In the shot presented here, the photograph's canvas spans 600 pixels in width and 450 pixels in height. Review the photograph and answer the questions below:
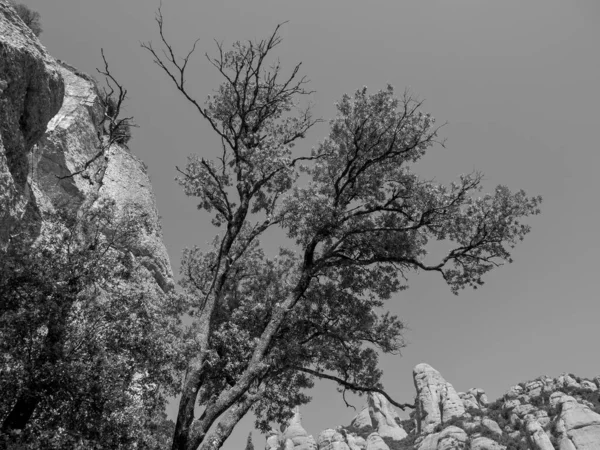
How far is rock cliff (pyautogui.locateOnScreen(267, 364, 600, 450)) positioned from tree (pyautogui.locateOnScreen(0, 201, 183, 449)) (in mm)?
74555

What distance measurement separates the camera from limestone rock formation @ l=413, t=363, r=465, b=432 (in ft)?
451

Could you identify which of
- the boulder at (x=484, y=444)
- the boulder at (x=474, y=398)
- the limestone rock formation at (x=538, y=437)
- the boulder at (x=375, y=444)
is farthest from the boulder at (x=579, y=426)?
the boulder at (x=474, y=398)

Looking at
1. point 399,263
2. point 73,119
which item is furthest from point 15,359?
point 73,119

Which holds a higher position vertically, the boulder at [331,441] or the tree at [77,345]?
the boulder at [331,441]

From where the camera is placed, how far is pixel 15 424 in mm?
10852

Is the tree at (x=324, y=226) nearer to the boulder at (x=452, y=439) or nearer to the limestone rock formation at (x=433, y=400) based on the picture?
the boulder at (x=452, y=439)

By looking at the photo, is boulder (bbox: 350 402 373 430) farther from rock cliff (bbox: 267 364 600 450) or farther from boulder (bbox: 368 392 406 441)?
boulder (bbox: 368 392 406 441)

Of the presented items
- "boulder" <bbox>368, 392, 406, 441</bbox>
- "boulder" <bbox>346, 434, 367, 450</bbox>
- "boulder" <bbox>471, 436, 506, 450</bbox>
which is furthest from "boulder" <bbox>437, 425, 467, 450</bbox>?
"boulder" <bbox>368, 392, 406, 441</bbox>

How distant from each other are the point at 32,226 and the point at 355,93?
48.2ft

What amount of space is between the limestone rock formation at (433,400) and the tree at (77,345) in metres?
136

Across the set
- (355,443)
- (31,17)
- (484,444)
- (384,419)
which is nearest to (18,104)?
(31,17)

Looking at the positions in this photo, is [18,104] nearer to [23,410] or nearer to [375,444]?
[23,410]

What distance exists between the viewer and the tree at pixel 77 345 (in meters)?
11.0

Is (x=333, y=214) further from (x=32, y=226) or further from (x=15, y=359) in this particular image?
(x=15, y=359)
